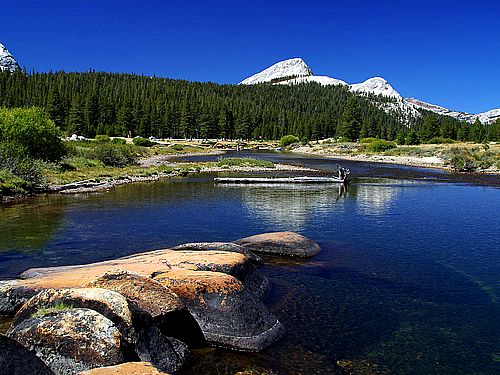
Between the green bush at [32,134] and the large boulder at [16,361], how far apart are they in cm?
4433

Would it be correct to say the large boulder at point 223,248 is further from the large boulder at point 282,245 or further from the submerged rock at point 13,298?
the submerged rock at point 13,298

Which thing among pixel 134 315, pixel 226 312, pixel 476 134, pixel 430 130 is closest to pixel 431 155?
pixel 430 130

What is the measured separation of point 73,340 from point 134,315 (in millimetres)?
1415

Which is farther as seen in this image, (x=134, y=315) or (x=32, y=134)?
(x=32, y=134)

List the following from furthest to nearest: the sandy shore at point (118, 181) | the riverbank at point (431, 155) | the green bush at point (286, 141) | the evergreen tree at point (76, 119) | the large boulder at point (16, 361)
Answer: the green bush at point (286, 141), the evergreen tree at point (76, 119), the riverbank at point (431, 155), the sandy shore at point (118, 181), the large boulder at point (16, 361)

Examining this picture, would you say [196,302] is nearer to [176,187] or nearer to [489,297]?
[489,297]

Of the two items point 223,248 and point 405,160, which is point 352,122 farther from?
point 223,248

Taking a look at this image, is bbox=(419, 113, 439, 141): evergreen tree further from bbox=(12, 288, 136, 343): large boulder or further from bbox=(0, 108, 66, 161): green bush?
bbox=(12, 288, 136, 343): large boulder

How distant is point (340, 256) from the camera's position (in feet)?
67.5

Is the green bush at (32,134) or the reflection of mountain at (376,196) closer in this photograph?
the reflection of mountain at (376,196)

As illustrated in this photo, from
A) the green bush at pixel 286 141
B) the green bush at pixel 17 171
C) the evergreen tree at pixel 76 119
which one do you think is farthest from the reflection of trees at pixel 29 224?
the green bush at pixel 286 141

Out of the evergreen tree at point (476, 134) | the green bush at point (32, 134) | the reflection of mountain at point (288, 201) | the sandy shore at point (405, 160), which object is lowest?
the reflection of mountain at point (288, 201)

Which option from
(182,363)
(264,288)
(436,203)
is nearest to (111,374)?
(182,363)

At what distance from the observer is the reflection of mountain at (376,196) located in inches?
1352
